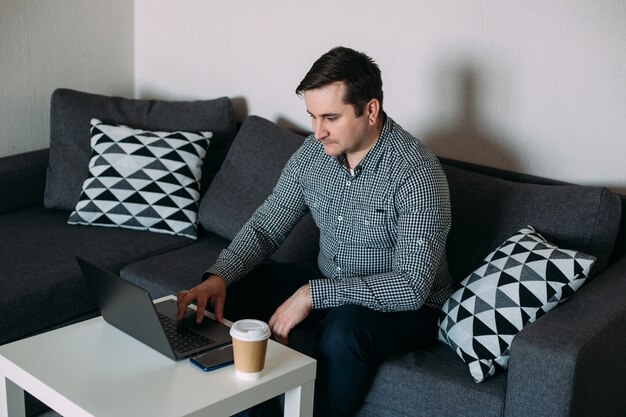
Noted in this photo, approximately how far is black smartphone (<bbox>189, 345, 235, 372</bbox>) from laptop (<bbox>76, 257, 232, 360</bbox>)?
0.08ft

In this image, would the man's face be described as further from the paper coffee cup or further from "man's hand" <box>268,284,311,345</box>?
the paper coffee cup

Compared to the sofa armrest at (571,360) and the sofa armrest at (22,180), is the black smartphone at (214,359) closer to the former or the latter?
the sofa armrest at (571,360)

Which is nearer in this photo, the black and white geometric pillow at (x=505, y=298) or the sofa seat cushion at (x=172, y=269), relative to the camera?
the black and white geometric pillow at (x=505, y=298)

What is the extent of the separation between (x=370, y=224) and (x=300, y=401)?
0.58 m

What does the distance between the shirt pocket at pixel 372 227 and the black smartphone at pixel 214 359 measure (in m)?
0.57

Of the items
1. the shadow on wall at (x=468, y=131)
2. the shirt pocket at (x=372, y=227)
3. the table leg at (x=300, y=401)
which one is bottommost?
the table leg at (x=300, y=401)

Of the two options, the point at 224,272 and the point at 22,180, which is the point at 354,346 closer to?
Result: the point at 224,272

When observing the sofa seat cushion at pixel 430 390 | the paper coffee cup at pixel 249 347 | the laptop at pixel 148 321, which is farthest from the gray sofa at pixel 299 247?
the paper coffee cup at pixel 249 347

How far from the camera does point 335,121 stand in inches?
86.2

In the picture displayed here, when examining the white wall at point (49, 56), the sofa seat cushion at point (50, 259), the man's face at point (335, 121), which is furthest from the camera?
the white wall at point (49, 56)

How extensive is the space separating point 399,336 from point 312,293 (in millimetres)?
243

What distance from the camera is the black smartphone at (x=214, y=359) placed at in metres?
1.79

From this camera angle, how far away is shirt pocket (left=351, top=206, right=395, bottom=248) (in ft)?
7.38

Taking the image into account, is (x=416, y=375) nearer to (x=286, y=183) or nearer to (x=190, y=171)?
(x=286, y=183)
